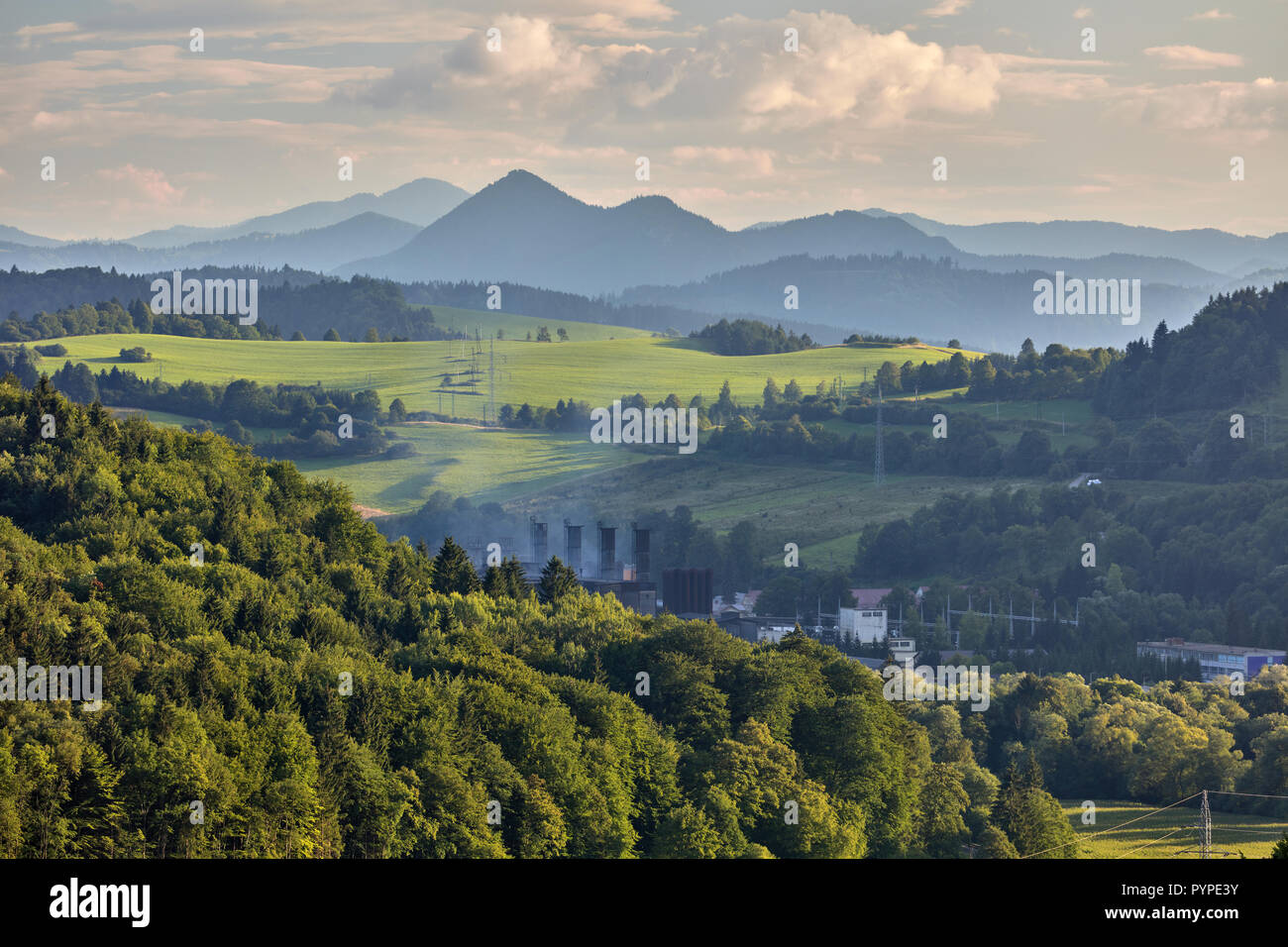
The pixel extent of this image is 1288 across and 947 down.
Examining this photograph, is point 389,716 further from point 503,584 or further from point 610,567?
point 610,567

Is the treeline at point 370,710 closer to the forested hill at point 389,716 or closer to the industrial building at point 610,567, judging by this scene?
the forested hill at point 389,716

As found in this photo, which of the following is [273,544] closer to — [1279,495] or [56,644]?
[56,644]

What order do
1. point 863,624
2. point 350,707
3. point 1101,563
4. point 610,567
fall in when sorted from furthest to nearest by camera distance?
1. point 1101,563
2. point 863,624
3. point 610,567
4. point 350,707

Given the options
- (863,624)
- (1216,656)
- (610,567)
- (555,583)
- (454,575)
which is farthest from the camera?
(863,624)

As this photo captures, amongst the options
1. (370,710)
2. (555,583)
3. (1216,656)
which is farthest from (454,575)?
(1216,656)

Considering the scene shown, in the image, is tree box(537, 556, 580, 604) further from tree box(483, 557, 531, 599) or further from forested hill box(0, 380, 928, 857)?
forested hill box(0, 380, 928, 857)
